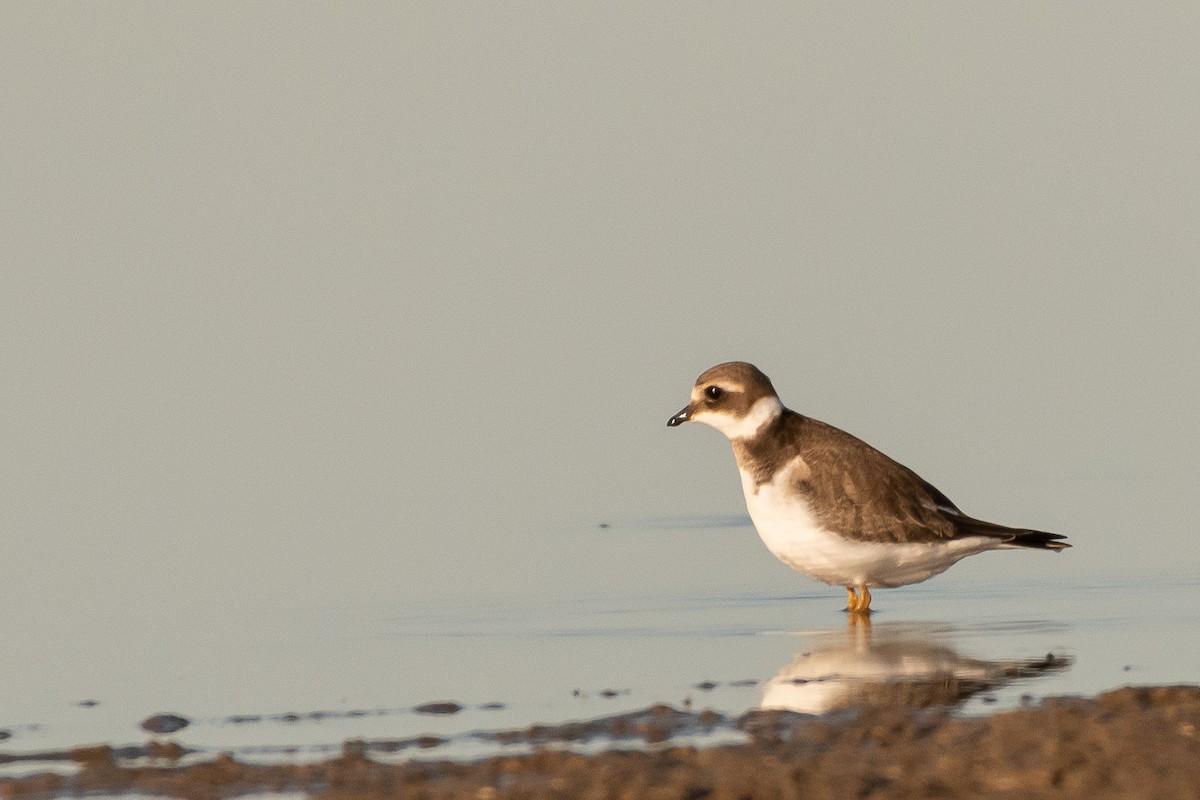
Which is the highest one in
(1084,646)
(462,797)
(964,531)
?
(964,531)

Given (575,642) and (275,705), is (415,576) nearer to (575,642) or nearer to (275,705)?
(575,642)

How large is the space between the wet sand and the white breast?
4073mm

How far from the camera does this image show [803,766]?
8.94 metres

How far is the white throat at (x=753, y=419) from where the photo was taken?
15281 millimetres

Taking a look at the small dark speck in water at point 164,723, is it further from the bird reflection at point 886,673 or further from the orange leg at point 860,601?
the orange leg at point 860,601

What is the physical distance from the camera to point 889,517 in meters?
14.8

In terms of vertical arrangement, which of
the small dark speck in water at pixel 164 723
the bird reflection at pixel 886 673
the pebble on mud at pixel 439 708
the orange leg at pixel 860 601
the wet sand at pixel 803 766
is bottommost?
the wet sand at pixel 803 766

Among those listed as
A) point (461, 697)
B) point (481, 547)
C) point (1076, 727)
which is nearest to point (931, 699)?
point (1076, 727)

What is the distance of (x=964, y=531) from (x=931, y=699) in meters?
4.04

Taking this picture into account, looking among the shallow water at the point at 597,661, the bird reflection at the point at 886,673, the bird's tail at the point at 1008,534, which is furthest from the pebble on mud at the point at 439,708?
the bird's tail at the point at 1008,534

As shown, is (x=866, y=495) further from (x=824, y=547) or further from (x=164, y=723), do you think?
(x=164, y=723)

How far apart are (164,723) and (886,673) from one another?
4.41 m

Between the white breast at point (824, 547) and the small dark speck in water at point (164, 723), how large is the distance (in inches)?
200

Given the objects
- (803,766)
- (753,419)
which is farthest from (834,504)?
(803,766)
